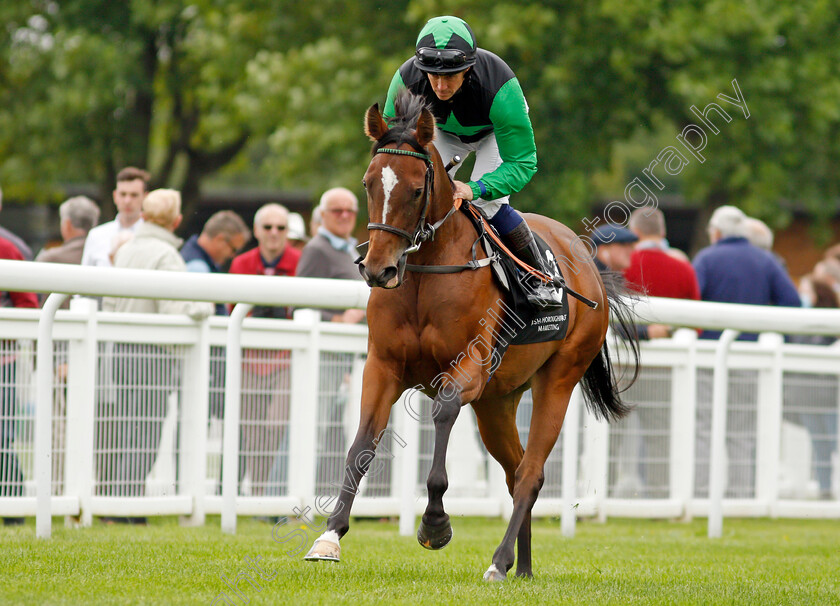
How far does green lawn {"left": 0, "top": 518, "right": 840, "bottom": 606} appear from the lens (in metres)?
4.72

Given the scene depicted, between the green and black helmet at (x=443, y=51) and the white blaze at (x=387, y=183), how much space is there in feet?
1.99

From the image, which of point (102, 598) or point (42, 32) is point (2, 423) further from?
point (42, 32)

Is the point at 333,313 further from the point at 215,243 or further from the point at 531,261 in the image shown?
the point at 531,261

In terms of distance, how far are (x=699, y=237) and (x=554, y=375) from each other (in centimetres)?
1577

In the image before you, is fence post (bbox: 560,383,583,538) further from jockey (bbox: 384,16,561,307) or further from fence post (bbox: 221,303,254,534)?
fence post (bbox: 221,303,254,534)

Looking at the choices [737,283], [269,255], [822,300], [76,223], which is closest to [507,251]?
[269,255]

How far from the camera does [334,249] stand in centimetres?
870

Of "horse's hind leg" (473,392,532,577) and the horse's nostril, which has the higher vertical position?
the horse's nostril

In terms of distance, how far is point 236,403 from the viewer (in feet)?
22.8

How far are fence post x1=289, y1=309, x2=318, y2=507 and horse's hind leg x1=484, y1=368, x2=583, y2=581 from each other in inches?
74.3

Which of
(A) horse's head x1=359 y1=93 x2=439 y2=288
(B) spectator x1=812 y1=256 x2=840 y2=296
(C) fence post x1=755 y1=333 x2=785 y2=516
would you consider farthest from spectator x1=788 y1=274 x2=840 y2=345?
(A) horse's head x1=359 y1=93 x2=439 y2=288

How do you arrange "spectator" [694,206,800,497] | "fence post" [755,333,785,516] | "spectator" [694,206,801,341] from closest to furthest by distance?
1. "fence post" [755,333,785,516]
2. "spectator" [694,206,800,497]
3. "spectator" [694,206,801,341]

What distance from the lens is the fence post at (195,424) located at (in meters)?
7.29

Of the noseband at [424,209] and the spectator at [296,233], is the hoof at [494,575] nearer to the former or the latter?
the noseband at [424,209]
